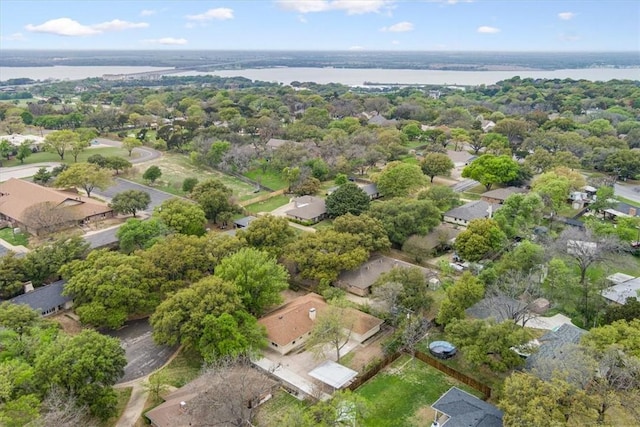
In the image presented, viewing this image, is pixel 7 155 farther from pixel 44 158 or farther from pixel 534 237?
pixel 534 237

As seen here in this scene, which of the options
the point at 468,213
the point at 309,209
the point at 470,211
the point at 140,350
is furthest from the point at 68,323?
the point at 470,211

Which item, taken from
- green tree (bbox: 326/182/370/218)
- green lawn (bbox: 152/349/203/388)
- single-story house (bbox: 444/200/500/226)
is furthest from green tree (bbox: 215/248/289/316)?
single-story house (bbox: 444/200/500/226)

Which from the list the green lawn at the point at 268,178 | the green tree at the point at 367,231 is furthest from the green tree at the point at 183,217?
the green lawn at the point at 268,178

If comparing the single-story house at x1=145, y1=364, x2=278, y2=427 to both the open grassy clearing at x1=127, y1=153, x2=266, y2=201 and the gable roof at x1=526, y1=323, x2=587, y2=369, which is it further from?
the open grassy clearing at x1=127, y1=153, x2=266, y2=201

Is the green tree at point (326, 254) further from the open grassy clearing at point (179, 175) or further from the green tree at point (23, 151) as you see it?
the green tree at point (23, 151)

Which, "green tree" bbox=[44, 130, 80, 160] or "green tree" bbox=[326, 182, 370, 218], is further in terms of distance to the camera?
"green tree" bbox=[44, 130, 80, 160]

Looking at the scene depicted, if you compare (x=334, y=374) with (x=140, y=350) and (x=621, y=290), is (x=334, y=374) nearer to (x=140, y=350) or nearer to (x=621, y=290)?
(x=140, y=350)

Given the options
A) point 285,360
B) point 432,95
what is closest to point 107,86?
point 432,95
